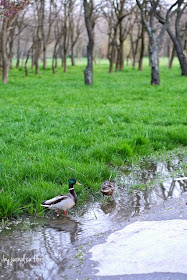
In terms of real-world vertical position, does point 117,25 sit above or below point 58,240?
above

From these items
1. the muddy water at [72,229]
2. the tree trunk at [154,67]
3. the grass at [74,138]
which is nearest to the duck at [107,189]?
the muddy water at [72,229]

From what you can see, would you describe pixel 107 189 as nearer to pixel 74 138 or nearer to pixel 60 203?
pixel 60 203

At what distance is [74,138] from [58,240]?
4.06 m

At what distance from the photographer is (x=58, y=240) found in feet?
13.8

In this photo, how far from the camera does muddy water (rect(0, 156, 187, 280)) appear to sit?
11.8 feet

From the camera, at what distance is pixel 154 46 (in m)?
19.0

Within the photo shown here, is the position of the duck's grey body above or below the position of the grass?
below

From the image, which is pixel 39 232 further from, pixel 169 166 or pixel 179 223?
pixel 169 166

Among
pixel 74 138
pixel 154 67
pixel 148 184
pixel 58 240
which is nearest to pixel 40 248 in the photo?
pixel 58 240

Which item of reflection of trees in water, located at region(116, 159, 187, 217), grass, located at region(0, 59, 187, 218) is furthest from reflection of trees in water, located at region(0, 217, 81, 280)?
reflection of trees in water, located at region(116, 159, 187, 217)

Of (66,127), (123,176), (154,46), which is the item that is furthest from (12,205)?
(154,46)

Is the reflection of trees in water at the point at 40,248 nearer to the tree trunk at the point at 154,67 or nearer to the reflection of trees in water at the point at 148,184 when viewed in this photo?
the reflection of trees in water at the point at 148,184

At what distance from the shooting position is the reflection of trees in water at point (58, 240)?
363 cm

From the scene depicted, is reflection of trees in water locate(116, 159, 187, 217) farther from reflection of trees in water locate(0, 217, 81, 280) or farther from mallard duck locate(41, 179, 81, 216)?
reflection of trees in water locate(0, 217, 81, 280)
